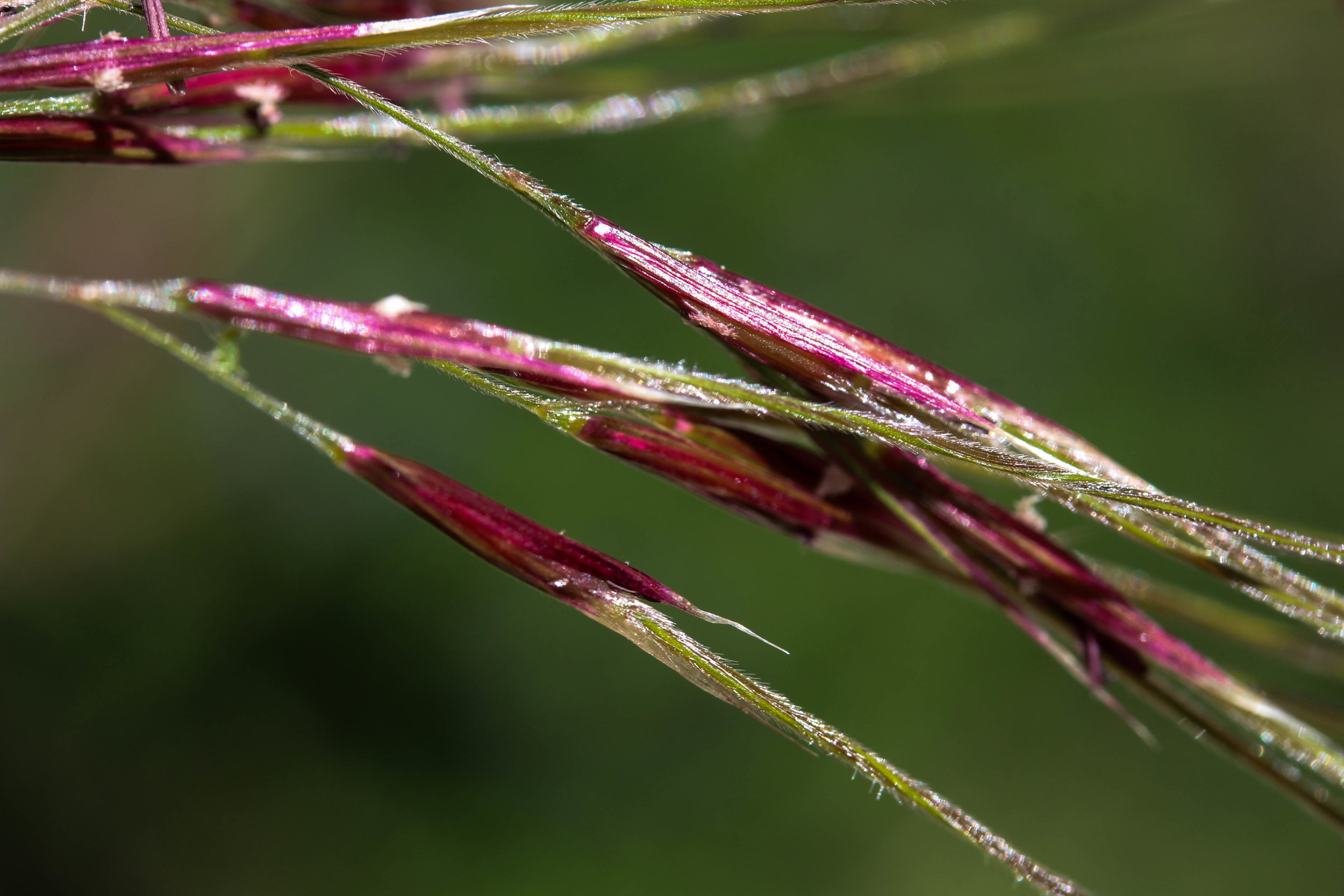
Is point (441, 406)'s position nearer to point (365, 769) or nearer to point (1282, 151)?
point (365, 769)

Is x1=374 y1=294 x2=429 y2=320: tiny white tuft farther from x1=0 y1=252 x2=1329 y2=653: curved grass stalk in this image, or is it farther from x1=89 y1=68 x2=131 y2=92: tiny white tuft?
x1=89 y1=68 x2=131 y2=92: tiny white tuft

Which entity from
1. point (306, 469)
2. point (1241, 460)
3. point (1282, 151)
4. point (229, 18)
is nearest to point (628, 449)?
point (229, 18)

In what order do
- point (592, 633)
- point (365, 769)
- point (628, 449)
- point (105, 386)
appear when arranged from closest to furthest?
point (628, 449)
point (365, 769)
point (592, 633)
point (105, 386)

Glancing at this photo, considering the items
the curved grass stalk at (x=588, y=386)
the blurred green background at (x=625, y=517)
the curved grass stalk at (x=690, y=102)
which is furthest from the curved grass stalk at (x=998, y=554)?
the blurred green background at (x=625, y=517)

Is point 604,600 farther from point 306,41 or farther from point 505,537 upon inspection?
point 306,41

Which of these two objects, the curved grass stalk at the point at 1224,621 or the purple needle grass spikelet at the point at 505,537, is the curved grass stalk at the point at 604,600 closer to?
the purple needle grass spikelet at the point at 505,537
